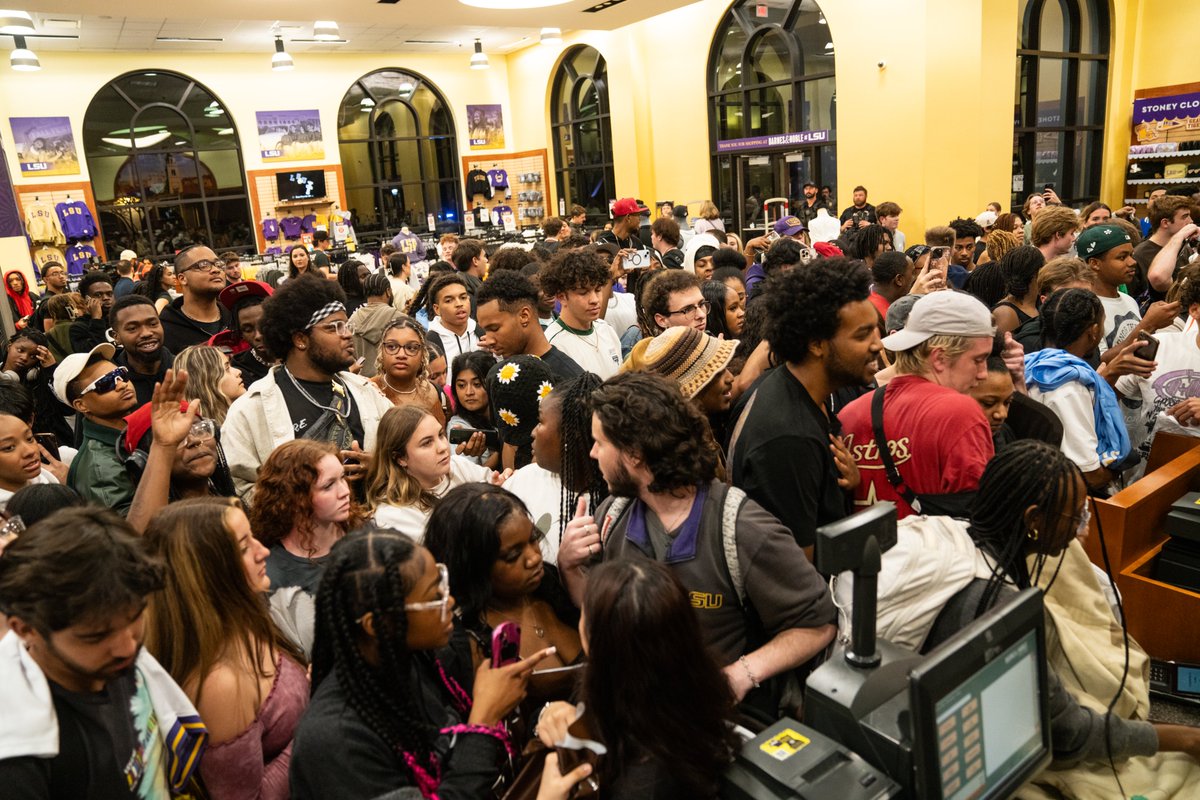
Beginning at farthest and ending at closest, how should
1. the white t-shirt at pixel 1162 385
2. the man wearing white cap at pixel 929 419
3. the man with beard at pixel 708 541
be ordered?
the white t-shirt at pixel 1162 385 < the man wearing white cap at pixel 929 419 < the man with beard at pixel 708 541

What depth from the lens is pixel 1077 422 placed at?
283cm

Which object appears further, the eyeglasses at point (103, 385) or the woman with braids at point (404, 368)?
the woman with braids at point (404, 368)

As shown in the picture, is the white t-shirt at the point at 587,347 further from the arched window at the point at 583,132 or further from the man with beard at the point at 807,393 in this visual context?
the arched window at the point at 583,132

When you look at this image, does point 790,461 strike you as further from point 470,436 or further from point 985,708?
point 470,436

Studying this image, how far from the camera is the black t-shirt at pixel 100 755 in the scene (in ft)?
3.81

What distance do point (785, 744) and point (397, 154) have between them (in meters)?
16.4

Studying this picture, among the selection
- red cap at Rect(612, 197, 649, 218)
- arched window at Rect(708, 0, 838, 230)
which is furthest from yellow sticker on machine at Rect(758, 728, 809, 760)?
arched window at Rect(708, 0, 838, 230)

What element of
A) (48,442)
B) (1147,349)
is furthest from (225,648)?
(1147,349)

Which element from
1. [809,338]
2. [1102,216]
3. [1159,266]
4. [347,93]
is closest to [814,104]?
[1102,216]

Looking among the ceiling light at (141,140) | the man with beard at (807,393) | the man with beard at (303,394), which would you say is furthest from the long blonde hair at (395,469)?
the ceiling light at (141,140)

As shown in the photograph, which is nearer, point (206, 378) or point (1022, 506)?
point (1022, 506)

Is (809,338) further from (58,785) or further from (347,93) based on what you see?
(347,93)

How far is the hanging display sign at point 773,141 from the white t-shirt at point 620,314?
7.29 meters

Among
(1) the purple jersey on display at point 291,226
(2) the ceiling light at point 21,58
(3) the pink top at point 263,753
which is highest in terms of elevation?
(2) the ceiling light at point 21,58
